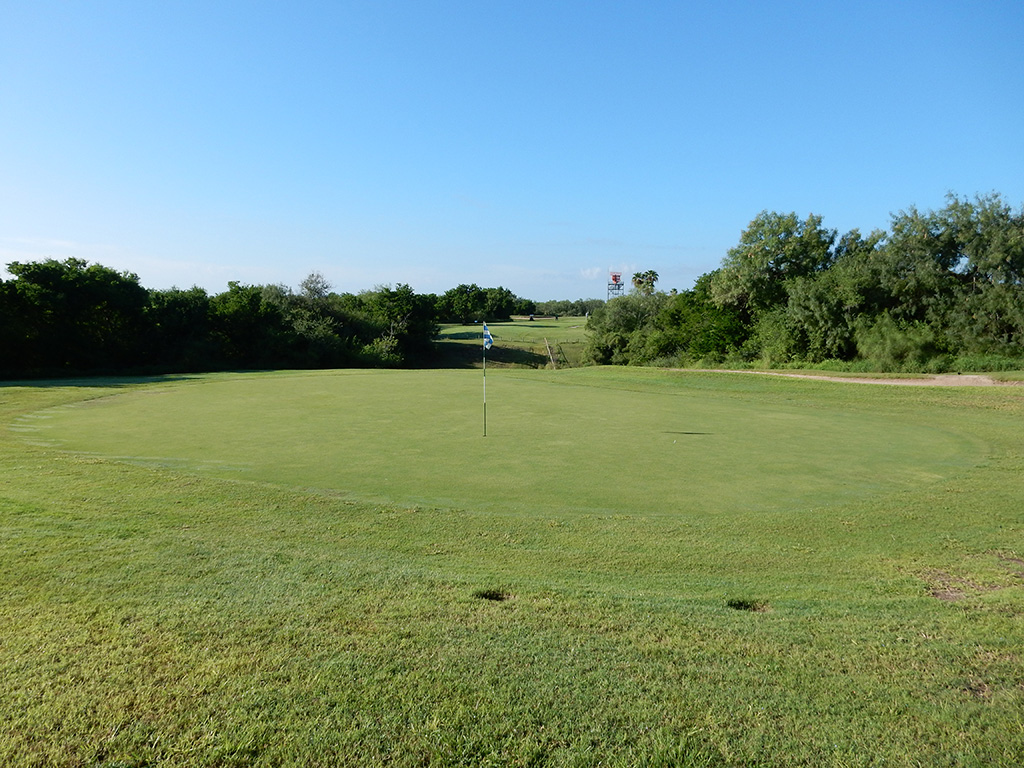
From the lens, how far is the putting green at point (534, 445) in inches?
332

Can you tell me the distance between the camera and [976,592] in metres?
5.15

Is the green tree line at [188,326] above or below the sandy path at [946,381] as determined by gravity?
above

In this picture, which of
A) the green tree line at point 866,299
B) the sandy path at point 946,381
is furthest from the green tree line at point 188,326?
the sandy path at point 946,381

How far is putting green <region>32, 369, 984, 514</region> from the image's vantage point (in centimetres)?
842

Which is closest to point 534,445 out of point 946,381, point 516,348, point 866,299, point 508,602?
point 508,602

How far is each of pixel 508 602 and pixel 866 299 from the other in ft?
117

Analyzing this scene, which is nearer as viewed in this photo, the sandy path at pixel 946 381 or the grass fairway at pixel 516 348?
the sandy path at pixel 946 381

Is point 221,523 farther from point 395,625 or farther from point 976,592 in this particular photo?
point 976,592

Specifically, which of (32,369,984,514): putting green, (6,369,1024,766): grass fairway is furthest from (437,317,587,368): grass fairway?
(6,369,1024,766): grass fairway

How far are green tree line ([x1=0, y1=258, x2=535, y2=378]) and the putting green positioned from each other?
57.7 ft

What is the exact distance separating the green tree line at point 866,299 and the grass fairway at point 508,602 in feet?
73.7

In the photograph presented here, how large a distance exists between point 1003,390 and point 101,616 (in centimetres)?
2305

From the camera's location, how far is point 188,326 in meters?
40.4

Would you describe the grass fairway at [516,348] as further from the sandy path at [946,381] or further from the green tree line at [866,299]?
the sandy path at [946,381]
